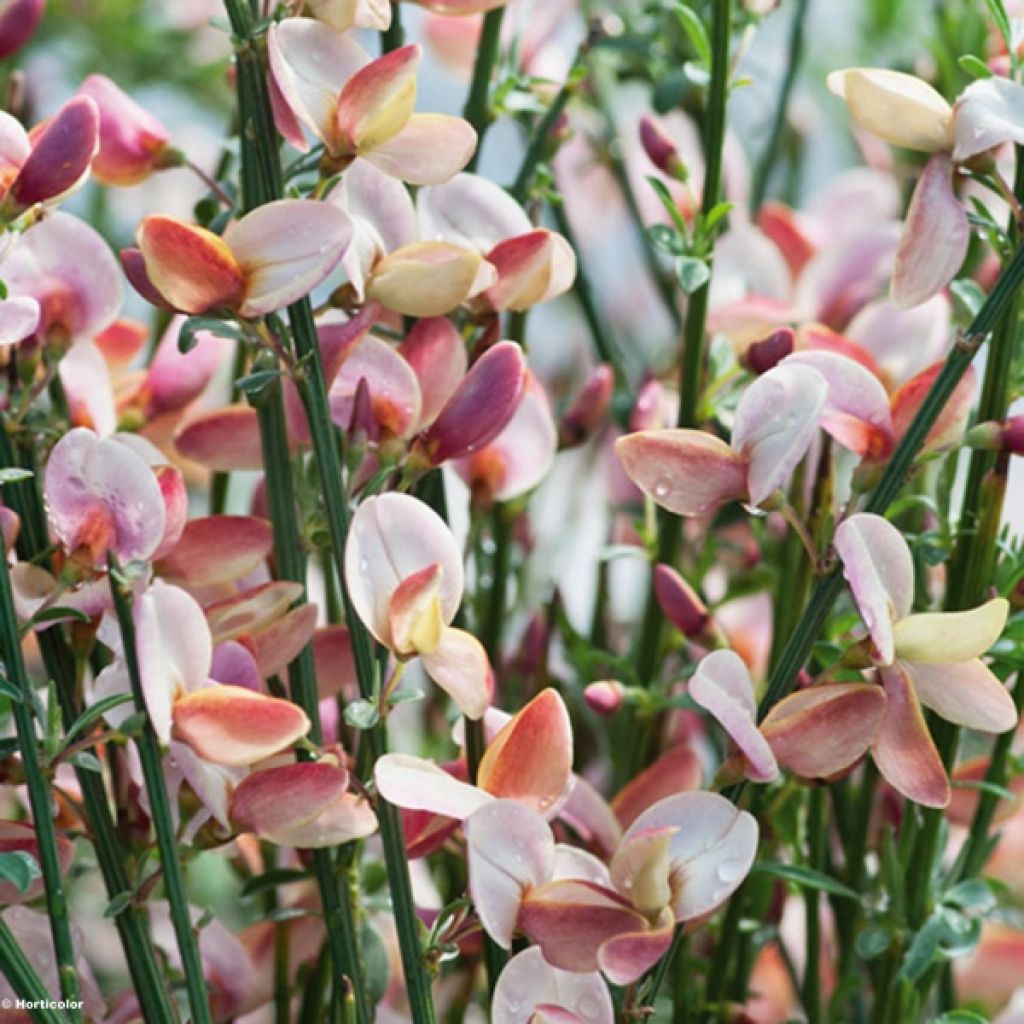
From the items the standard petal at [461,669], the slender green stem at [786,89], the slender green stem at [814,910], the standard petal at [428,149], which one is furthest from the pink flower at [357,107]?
the slender green stem at [786,89]

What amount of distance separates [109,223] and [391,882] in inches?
24.1

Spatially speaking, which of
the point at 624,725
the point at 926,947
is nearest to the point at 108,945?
the point at 624,725

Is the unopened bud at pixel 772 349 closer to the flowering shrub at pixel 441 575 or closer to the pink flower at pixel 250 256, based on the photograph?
the flowering shrub at pixel 441 575

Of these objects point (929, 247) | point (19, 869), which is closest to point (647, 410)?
point (929, 247)

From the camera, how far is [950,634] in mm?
357

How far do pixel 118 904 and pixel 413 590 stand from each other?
92 mm

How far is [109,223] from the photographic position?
0.91 metres

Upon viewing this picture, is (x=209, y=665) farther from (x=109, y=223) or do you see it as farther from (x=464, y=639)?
(x=109, y=223)

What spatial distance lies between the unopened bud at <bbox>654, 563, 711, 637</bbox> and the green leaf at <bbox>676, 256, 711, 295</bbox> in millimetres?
73

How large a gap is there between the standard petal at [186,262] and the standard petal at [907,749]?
0.52 feet

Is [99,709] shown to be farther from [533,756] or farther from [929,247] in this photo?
[929,247]

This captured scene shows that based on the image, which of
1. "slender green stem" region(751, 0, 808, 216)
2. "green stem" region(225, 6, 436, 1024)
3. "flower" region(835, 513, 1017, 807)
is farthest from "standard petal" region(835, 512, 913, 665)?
"slender green stem" region(751, 0, 808, 216)

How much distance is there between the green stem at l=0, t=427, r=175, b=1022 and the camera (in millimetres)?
388

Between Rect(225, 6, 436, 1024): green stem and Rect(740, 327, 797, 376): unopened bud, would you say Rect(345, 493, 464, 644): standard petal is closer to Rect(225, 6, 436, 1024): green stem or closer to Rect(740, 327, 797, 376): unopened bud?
Rect(225, 6, 436, 1024): green stem
